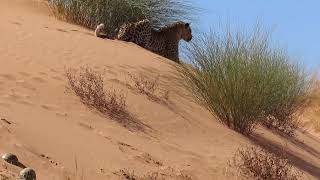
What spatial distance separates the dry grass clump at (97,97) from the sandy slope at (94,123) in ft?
0.48

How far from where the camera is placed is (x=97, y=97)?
337 inches

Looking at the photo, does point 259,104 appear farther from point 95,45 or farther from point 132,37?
point 132,37

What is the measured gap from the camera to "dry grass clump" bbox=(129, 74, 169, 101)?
10.2m

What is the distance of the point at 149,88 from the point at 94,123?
2526 millimetres

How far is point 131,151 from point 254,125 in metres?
4.62

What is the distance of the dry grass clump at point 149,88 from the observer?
33.4ft

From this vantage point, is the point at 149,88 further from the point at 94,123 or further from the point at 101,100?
the point at 94,123

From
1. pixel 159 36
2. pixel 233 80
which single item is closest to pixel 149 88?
pixel 233 80

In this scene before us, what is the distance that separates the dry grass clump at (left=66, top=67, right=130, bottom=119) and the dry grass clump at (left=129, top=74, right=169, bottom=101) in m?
0.98

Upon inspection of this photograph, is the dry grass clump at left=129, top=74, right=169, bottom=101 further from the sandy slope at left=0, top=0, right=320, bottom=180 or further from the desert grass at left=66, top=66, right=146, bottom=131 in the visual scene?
the desert grass at left=66, top=66, right=146, bottom=131

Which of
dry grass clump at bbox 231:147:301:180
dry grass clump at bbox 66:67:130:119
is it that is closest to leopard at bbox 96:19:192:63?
dry grass clump at bbox 66:67:130:119

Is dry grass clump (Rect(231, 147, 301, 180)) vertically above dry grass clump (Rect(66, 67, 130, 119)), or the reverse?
dry grass clump (Rect(66, 67, 130, 119))

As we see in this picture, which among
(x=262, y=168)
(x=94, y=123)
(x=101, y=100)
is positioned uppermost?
(x=101, y=100)

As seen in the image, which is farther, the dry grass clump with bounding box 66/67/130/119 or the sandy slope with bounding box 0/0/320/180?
the dry grass clump with bounding box 66/67/130/119
